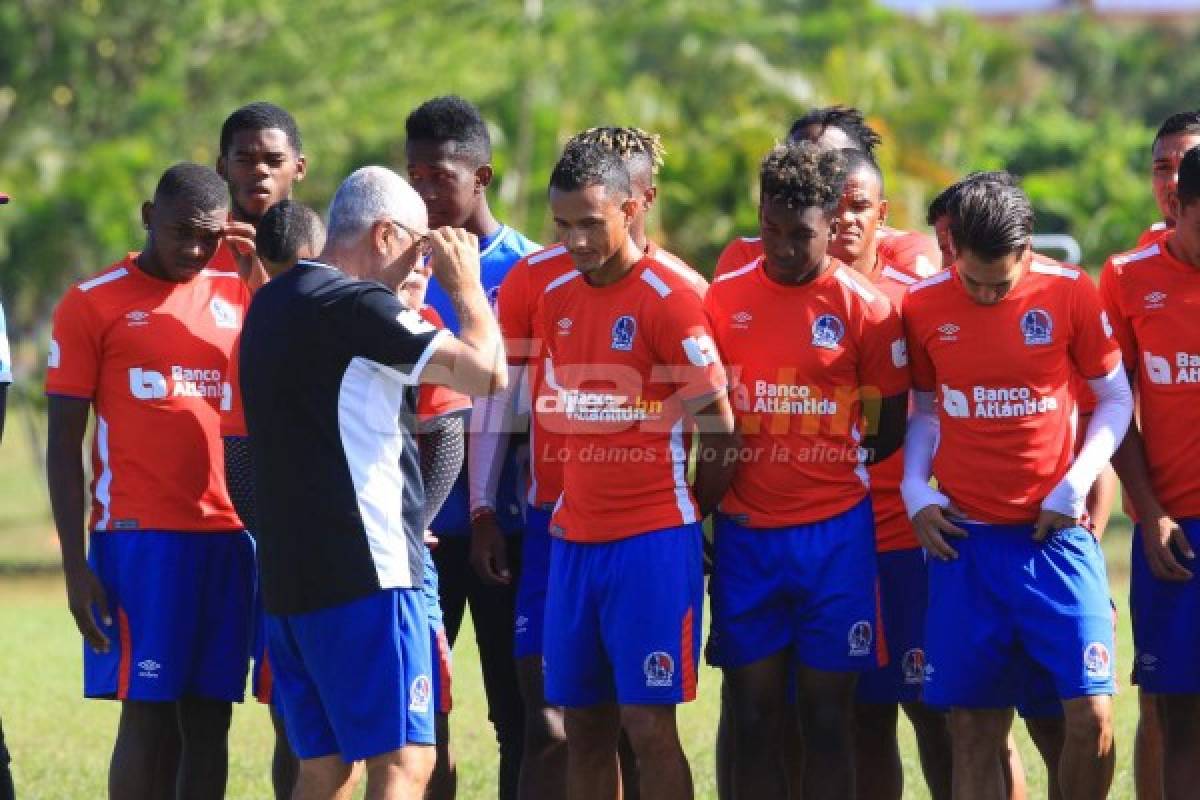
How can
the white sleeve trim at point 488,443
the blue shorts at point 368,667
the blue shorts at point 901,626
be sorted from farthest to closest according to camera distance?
the white sleeve trim at point 488,443 → the blue shorts at point 901,626 → the blue shorts at point 368,667

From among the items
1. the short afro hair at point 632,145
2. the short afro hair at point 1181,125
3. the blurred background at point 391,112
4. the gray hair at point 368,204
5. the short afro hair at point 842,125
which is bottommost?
the gray hair at point 368,204

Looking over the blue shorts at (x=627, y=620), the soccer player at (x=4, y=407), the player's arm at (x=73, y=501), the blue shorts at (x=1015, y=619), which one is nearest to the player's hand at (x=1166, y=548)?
the blue shorts at (x=1015, y=619)

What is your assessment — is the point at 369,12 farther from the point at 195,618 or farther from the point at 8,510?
the point at 195,618

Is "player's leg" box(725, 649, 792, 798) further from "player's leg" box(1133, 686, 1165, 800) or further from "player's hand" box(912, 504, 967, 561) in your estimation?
"player's leg" box(1133, 686, 1165, 800)

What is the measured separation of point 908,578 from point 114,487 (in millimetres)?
3235

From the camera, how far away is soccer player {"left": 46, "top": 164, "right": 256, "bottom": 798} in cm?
768

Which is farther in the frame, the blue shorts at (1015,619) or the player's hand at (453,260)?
the blue shorts at (1015,619)

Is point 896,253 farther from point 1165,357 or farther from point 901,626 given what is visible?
point 901,626

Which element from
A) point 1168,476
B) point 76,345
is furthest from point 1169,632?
point 76,345

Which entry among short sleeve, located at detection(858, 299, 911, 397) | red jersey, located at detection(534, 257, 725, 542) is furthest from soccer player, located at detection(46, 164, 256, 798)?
short sleeve, located at detection(858, 299, 911, 397)

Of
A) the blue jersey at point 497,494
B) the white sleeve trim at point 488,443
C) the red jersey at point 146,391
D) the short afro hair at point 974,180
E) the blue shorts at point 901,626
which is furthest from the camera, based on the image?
the blue jersey at point 497,494

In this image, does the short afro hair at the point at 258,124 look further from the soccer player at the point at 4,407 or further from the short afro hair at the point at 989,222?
the short afro hair at the point at 989,222

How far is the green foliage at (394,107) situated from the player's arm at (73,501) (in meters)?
17.8

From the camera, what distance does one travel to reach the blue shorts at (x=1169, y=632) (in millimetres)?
7602
